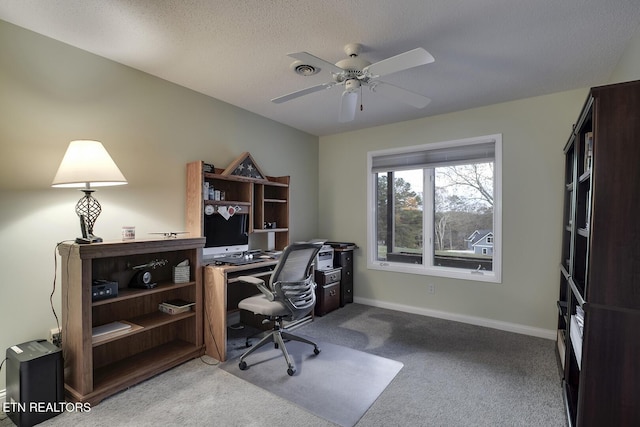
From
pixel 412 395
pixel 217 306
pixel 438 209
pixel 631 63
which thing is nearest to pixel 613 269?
pixel 412 395

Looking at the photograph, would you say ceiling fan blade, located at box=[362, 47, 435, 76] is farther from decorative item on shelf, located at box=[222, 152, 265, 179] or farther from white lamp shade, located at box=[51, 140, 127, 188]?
white lamp shade, located at box=[51, 140, 127, 188]

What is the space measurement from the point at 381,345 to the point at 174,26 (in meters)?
3.02

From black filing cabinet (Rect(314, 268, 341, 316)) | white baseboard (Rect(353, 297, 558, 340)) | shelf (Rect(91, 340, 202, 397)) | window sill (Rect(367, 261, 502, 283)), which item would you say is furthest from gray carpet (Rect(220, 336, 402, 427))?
window sill (Rect(367, 261, 502, 283))

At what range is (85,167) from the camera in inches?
78.5

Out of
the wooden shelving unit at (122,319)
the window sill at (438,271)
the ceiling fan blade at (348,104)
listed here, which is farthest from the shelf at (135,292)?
the window sill at (438,271)

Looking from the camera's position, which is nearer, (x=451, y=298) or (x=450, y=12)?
(x=450, y=12)

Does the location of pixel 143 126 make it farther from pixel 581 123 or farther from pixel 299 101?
pixel 581 123

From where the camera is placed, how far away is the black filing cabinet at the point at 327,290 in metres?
3.78

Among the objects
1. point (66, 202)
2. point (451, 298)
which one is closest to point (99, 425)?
point (66, 202)

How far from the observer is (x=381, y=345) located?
2939 mm

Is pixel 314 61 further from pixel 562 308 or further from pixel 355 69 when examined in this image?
pixel 562 308

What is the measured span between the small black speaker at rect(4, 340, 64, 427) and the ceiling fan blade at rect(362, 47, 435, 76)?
2655mm

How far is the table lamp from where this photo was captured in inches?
77.8

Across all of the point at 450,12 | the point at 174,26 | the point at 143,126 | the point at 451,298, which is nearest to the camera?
the point at 450,12
